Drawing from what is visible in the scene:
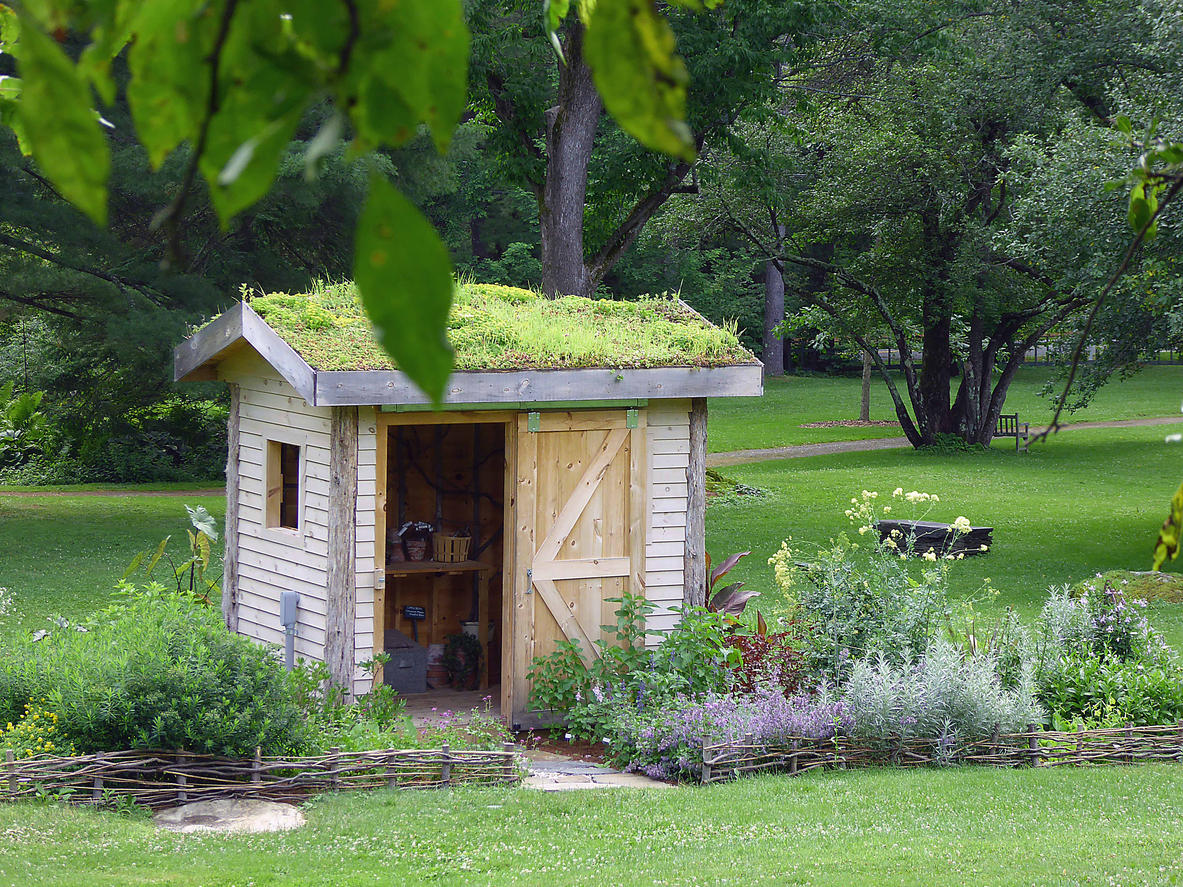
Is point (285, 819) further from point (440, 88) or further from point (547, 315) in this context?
point (440, 88)

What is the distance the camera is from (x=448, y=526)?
10.1 metres

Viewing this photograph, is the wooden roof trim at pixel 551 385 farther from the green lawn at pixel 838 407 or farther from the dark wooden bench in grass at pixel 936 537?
the green lawn at pixel 838 407

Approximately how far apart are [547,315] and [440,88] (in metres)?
8.00

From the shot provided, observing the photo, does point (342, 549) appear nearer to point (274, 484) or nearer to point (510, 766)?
point (274, 484)

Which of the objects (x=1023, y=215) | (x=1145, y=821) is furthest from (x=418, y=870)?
(x=1023, y=215)

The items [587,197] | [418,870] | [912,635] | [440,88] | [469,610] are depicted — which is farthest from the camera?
[587,197]

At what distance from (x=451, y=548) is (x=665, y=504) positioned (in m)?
1.88

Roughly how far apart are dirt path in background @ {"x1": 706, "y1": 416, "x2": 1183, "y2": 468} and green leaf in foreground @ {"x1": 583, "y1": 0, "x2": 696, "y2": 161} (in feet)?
80.4

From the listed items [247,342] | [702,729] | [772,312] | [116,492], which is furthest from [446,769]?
[772,312]

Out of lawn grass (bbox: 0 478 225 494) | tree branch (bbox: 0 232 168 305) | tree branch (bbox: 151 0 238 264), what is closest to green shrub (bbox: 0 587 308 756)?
tree branch (bbox: 151 0 238 264)

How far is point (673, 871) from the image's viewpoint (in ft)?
17.8

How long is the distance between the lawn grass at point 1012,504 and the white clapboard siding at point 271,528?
506cm

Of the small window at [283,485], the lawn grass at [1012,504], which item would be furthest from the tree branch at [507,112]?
the small window at [283,485]

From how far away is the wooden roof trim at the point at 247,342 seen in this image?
7.30 meters
